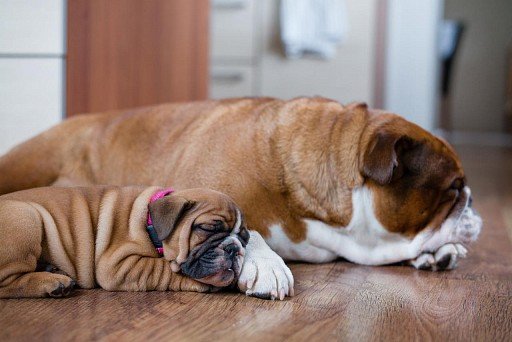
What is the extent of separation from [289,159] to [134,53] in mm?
1435

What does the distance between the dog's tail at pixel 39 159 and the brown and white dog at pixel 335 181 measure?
20.9 inches

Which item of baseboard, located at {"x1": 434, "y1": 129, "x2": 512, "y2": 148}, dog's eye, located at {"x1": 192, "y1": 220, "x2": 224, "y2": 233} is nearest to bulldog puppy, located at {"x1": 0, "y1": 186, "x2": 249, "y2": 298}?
dog's eye, located at {"x1": 192, "y1": 220, "x2": 224, "y2": 233}

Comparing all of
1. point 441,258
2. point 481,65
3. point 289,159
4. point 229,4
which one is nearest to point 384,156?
point 289,159

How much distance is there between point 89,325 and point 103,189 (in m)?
0.50

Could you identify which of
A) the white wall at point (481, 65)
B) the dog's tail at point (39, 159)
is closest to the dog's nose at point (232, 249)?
the dog's tail at point (39, 159)

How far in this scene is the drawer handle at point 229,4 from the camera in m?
5.56

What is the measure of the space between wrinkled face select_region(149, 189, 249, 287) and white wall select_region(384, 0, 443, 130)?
4001 millimetres

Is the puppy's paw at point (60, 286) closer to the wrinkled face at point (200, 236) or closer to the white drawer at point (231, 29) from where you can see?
the wrinkled face at point (200, 236)

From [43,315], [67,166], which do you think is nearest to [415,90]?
[67,166]

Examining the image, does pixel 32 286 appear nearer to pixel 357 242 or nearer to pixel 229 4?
pixel 357 242

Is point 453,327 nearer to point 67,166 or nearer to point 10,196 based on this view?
point 10,196

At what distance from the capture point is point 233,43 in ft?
18.6

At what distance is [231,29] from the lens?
565cm

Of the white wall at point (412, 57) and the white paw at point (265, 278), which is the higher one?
the white wall at point (412, 57)
